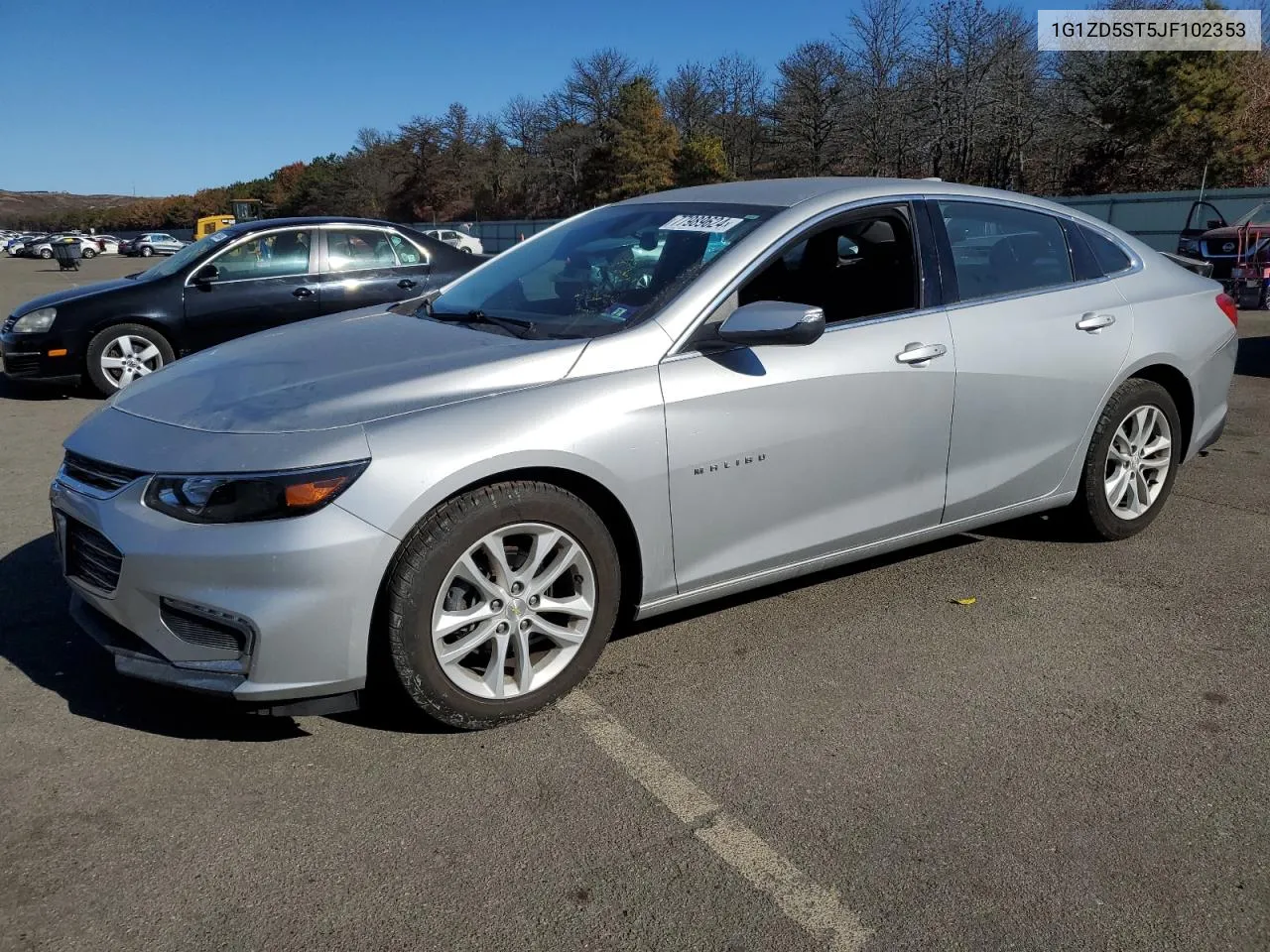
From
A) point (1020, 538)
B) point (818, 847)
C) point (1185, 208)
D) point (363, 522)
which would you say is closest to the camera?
point (818, 847)

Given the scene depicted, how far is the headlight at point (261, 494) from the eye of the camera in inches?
111

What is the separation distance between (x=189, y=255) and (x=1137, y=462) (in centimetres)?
779

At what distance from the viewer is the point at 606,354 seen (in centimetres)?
330

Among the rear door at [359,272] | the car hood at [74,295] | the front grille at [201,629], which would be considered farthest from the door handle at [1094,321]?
the car hood at [74,295]

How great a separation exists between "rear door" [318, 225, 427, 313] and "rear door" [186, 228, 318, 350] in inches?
6.2

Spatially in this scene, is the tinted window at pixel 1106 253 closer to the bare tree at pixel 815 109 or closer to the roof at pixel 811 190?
the roof at pixel 811 190

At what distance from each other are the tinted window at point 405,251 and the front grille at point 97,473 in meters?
6.22

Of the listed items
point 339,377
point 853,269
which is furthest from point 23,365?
point 853,269

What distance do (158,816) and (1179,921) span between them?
2.52 meters

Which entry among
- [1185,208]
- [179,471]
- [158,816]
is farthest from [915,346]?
[1185,208]

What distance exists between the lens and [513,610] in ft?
10.3

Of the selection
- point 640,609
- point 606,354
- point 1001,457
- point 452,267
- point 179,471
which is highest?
point 452,267

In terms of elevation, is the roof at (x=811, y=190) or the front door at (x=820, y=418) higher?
the roof at (x=811, y=190)

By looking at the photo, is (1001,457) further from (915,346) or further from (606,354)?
(606,354)
